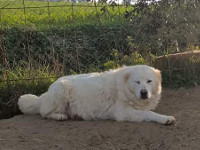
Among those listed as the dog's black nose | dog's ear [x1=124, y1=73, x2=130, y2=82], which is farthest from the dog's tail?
the dog's black nose

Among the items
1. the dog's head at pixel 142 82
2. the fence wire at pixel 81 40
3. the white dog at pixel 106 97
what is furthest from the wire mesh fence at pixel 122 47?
the dog's head at pixel 142 82

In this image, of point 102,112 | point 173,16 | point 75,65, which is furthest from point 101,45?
point 102,112

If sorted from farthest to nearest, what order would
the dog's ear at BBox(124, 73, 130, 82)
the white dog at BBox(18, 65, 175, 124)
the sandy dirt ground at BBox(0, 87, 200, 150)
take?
the dog's ear at BBox(124, 73, 130, 82) < the white dog at BBox(18, 65, 175, 124) < the sandy dirt ground at BBox(0, 87, 200, 150)

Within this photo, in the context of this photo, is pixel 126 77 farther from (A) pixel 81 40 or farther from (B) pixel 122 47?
(A) pixel 81 40

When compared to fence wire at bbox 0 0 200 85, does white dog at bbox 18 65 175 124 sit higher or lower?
lower

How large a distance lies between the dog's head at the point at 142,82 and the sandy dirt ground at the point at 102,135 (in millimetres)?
426

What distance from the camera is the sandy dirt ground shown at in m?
3.73

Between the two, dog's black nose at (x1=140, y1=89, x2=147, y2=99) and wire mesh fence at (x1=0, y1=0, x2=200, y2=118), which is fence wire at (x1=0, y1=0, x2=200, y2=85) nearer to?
wire mesh fence at (x1=0, y1=0, x2=200, y2=118)

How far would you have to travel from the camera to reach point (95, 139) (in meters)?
3.93

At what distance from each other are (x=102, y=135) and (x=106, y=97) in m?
0.81

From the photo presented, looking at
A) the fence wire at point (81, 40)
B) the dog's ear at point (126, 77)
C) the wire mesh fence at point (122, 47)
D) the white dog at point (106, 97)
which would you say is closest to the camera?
the white dog at point (106, 97)

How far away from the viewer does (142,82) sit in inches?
171

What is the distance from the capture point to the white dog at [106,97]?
438 centimetres

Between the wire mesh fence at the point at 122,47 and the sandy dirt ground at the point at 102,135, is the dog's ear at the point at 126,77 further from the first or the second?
the wire mesh fence at the point at 122,47
